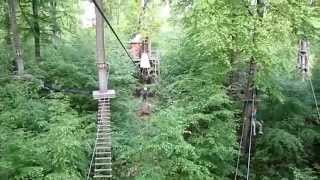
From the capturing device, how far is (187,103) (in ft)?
32.5

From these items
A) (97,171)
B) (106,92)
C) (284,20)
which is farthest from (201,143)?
(284,20)

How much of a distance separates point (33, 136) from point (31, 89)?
10.1 feet

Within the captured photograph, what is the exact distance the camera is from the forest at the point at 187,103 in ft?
25.7

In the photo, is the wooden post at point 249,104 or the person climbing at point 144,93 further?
the person climbing at point 144,93

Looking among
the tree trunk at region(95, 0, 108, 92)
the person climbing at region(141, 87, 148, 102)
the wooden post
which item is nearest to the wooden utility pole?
the tree trunk at region(95, 0, 108, 92)

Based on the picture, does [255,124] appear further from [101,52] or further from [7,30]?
[7,30]

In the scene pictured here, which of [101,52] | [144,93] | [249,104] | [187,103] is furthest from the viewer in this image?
[144,93]

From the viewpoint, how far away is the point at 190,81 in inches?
424

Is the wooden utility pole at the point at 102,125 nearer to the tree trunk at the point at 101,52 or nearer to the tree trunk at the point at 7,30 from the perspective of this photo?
the tree trunk at the point at 101,52

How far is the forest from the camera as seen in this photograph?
7824 millimetres

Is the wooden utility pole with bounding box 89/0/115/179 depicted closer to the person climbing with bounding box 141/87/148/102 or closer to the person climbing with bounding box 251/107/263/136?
the person climbing with bounding box 251/107/263/136

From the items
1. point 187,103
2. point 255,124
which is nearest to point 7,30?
point 187,103

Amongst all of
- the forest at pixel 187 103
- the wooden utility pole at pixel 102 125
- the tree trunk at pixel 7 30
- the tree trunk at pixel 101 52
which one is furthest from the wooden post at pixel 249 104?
the tree trunk at pixel 7 30

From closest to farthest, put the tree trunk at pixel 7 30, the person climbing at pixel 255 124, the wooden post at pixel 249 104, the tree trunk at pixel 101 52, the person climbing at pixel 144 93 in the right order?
the tree trunk at pixel 101 52
the wooden post at pixel 249 104
the person climbing at pixel 255 124
the tree trunk at pixel 7 30
the person climbing at pixel 144 93
